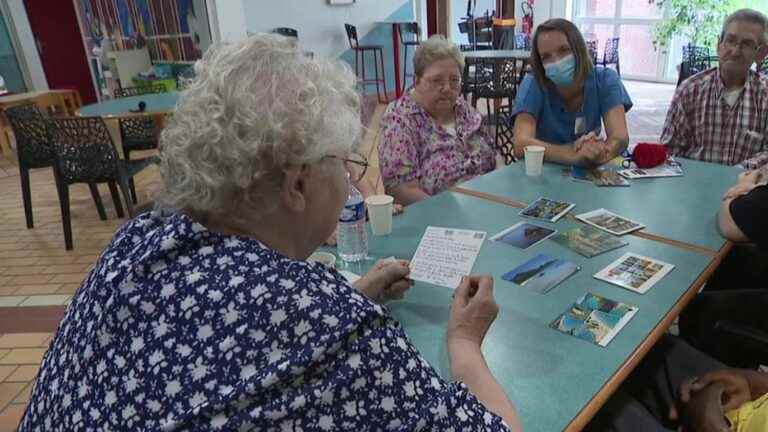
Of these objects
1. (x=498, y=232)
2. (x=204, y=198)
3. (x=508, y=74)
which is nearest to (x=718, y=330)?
(x=498, y=232)

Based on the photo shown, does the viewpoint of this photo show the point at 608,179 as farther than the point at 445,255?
Yes

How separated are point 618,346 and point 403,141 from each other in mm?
1312

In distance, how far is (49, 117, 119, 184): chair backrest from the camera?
338 centimetres

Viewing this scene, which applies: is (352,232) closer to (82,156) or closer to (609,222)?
(609,222)

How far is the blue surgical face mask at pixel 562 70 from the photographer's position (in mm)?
2211

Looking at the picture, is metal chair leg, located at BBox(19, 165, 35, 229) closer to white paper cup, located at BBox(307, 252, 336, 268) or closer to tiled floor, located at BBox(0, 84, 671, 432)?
tiled floor, located at BBox(0, 84, 671, 432)

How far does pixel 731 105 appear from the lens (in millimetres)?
2410

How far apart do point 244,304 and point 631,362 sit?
2.54ft

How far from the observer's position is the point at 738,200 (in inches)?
56.3

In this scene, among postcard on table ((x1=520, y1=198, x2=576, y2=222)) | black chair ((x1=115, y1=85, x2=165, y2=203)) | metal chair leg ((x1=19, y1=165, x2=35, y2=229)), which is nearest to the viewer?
postcard on table ((x1=520, y1=198, x2=576, y2=222))

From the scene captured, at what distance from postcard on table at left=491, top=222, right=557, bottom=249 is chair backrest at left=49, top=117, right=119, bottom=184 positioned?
2930mm

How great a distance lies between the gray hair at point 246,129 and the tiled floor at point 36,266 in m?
0.22

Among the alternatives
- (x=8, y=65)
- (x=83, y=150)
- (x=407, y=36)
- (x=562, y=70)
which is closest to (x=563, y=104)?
(x=562, y=70)

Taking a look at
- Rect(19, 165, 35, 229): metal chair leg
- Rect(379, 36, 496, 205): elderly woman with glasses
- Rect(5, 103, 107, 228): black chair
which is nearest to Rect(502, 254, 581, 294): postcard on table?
Rect(379, 36, 496, 205): elderly woman with glasses
